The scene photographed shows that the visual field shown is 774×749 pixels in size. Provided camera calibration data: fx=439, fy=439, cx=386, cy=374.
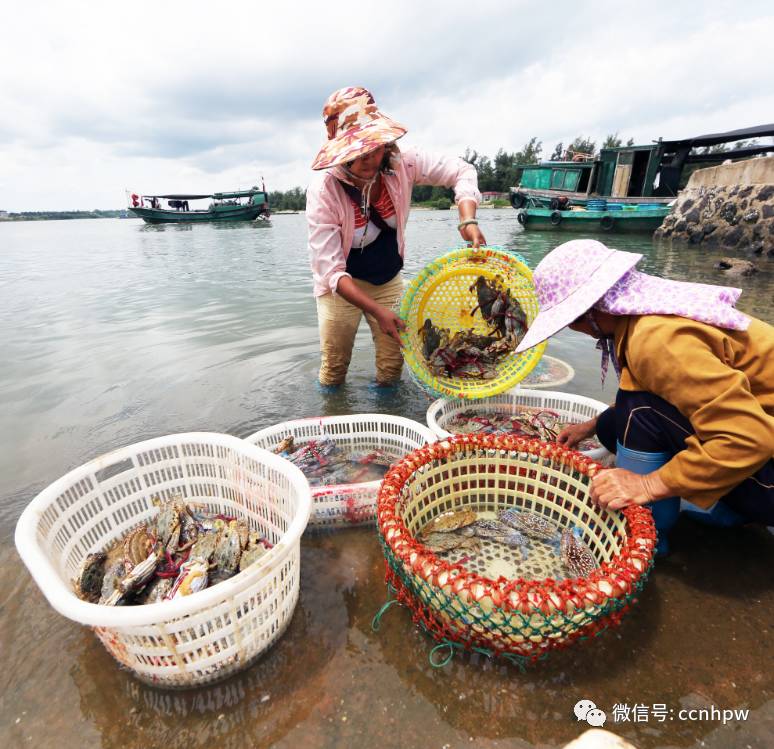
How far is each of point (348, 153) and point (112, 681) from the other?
2.68m

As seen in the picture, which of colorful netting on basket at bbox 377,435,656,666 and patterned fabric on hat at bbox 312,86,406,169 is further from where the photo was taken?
patterned fabric on hat at bbox 312,86,406,169

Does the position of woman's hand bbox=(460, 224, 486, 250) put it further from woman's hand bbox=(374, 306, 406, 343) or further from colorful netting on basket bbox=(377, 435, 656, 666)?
colorful netting on basket bbox=(377, 435, 656, 666)

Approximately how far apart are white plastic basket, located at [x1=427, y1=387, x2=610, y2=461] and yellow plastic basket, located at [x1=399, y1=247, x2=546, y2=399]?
0.48 ft

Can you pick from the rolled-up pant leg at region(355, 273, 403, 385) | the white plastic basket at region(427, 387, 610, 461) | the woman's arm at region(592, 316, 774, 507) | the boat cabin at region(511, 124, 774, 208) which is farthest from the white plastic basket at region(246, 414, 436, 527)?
the boat cabin at region(511, 124, 774, 208)

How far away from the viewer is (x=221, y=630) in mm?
1446

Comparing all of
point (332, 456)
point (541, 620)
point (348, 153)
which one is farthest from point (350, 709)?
point (348, 153)

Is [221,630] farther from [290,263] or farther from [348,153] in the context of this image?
[290,263]

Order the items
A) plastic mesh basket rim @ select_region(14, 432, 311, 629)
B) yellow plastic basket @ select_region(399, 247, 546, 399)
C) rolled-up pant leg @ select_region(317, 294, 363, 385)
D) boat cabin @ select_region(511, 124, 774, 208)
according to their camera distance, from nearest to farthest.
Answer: plastic mesh basket rim @ select_region(14, 432, 311, 629) < yellow plastic basket @ select_region(399, 247, 546, 399) < rolled-up pant leg @ select_region(317, 294, 363, 385) < boat cabin @ select_region(511, 124, 774, 208)

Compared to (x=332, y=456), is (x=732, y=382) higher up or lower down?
higher up

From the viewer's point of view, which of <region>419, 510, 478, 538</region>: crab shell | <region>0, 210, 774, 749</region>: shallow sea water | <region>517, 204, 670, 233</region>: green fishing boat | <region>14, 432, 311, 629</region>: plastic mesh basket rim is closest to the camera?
<region>14, 432, 311, 629</region>: plastic mesh basket rim

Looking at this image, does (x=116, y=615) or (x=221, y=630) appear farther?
(x=221, y=630)

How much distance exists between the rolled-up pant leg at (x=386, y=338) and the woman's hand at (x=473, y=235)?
813mm

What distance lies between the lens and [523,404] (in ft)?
11.1

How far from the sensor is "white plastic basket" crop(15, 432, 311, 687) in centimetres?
133
